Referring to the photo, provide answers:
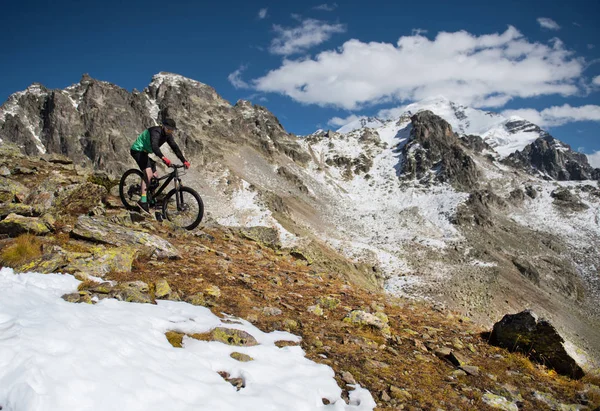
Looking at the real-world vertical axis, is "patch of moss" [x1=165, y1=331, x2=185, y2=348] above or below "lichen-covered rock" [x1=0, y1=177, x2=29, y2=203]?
below

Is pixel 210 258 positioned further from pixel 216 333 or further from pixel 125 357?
pixel 125 357

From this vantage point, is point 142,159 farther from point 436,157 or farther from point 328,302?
point 436,157

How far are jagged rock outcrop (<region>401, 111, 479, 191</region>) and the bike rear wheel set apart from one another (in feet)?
466

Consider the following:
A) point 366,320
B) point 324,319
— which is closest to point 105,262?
point 324,319

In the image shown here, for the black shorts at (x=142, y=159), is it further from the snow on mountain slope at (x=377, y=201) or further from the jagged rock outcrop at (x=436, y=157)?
the jagged rock outcrop at (x=436, y=157)

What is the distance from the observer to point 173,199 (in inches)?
500

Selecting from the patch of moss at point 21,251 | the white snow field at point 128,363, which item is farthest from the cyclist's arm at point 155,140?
the white snow field at point 128,363

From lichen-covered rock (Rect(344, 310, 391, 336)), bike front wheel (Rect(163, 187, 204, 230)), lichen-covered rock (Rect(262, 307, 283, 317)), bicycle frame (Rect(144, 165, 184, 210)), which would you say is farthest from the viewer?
bike front wheel (Rect(163, 187, 204, 230))

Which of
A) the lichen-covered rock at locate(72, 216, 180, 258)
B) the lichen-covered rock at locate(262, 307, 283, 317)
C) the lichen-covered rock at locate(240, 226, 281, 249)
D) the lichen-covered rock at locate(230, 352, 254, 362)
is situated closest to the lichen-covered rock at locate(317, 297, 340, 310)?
the lichen-covered rock at locate(262, 307, 283, 317)

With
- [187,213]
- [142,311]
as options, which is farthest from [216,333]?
[187,213]

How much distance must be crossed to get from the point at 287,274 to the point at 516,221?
472ft

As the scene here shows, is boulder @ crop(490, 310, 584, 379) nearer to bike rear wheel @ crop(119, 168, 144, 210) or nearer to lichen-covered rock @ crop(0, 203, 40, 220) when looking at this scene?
bike rear wheel @ crop(119, 168, 144, 210)

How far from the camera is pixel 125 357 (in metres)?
4.36

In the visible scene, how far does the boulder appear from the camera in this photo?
771 centimetres
